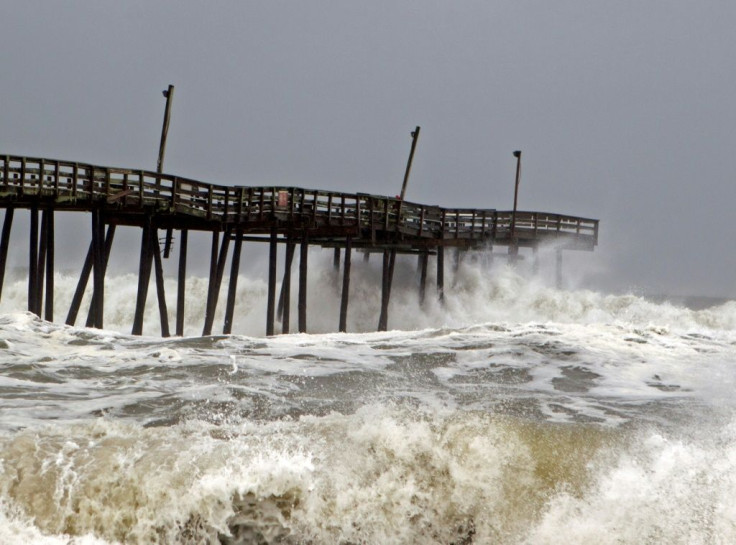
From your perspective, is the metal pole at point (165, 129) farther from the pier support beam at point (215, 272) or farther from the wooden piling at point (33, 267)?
the wooden piling at point (33, 267)

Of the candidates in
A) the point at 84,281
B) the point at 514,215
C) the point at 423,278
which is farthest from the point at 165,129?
the point at 514,215

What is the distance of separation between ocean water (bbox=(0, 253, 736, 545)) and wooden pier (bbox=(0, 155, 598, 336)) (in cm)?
631

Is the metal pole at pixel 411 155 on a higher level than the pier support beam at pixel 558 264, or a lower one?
higher

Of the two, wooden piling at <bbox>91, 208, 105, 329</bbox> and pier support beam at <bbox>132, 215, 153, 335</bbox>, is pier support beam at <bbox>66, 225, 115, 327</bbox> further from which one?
pier support beam at <bbox>132, 215, 153, 335</bbox>

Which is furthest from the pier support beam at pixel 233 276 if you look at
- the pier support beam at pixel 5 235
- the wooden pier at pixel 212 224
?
the pier support beam at pixel 5 235

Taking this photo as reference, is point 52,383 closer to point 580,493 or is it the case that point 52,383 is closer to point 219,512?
point 219,512

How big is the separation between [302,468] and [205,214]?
51.3 feet

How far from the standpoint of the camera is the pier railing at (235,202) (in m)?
19.8

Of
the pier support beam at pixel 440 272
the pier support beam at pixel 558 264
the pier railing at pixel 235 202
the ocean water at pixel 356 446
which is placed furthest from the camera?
the pier support beam at pixel 558 264

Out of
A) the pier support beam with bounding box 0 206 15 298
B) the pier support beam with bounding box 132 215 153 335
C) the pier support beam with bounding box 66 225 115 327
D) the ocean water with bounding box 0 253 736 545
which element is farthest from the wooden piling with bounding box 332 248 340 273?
the ocean water with bounding box 0 253 736 545

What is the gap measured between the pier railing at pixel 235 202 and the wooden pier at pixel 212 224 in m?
0.02

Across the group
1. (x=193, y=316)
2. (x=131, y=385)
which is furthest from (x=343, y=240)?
(x=131, y=385)

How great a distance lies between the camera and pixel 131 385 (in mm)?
11750

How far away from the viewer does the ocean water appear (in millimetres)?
8219
